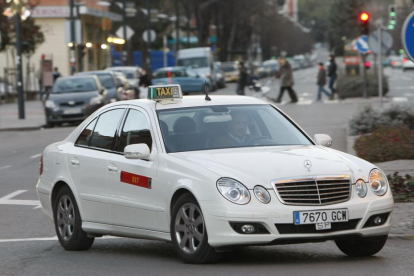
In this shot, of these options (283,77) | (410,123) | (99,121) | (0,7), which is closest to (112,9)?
(0,7)

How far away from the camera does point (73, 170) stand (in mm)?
10234

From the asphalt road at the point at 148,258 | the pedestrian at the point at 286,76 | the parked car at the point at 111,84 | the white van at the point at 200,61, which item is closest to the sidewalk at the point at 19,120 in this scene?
the parked car at the point at 111,84

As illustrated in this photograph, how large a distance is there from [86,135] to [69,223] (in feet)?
Result: 2.78

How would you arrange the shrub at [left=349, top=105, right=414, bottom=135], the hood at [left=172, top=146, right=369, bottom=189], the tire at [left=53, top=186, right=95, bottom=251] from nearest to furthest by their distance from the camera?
the hood at [left=172, top=146, right=369, bottom=189]
the tire at [left=53, top=186, right=95, bottom=251]
the shrub at [left=349, top=105, right=414, bottom=135]

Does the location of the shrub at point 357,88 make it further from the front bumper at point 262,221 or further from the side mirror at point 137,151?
the front bumper at point 262,221

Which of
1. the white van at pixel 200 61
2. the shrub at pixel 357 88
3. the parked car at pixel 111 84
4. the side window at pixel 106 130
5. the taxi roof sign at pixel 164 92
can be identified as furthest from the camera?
the white van at pixel 200 61

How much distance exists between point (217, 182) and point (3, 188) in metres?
9.32

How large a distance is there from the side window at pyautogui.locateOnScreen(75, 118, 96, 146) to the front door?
Answer: 2.23ft

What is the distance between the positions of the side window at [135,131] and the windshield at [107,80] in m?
29.6

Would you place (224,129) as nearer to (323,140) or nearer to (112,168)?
(323,140)

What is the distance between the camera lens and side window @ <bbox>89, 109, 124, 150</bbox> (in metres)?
9.92

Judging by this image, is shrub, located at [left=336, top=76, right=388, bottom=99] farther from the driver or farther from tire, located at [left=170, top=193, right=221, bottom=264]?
tire, located at [left=170, top=193, right=221, bottom=264]

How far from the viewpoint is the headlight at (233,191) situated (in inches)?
318

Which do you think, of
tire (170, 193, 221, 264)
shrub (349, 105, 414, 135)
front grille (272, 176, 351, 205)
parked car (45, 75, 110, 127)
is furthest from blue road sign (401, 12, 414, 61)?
parked car (45, 75, 110, 127)
